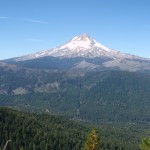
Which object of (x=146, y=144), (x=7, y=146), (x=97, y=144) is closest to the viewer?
(x=7, y=146)

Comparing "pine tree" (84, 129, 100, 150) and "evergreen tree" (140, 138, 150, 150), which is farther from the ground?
"evergreen tree" (140, 138, 150, 150)

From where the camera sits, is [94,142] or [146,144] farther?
[94,142]

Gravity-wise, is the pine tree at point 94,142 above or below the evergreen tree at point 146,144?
below

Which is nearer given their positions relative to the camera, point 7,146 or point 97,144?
point 7,146

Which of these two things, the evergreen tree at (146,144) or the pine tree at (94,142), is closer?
the evergreen tree at (146,144)

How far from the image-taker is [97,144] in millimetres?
53531

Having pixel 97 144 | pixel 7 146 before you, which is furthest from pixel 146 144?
pixel 7 146

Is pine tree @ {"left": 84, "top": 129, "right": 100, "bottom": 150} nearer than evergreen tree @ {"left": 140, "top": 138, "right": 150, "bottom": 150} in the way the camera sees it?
No

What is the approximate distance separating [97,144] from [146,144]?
310 inches

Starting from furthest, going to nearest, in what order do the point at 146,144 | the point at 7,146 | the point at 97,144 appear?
the point at 97,144 → the point at 146,144 → the point at 7,146

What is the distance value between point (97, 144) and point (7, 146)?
73.2ft

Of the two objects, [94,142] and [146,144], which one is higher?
[146,144]

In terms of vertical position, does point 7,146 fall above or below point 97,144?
above

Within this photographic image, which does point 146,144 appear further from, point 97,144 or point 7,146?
point 7,146
